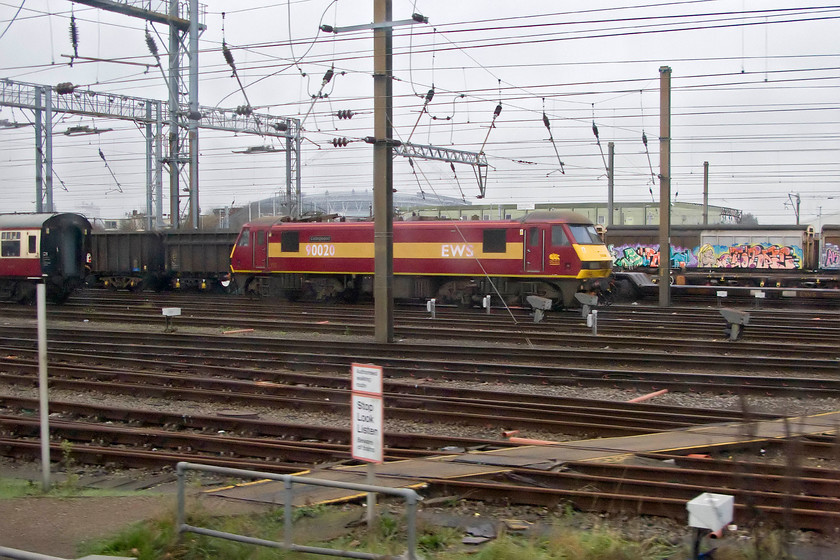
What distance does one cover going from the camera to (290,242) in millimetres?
27406

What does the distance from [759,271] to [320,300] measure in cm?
1969

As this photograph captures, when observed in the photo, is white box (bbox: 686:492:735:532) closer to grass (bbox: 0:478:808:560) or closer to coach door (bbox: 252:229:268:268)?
grass (bbox: 0:478:808:560)

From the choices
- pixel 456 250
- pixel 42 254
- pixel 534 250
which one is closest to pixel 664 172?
pixel 534 250

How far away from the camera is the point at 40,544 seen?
5691 mm

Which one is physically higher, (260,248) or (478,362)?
(260,248)

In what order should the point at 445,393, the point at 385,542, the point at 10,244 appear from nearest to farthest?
the point at 385,542 < the point at 445,393 < the point at 10,244

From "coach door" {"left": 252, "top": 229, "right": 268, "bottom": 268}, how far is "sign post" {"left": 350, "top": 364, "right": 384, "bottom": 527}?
2267cm

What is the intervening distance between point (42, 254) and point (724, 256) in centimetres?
2937

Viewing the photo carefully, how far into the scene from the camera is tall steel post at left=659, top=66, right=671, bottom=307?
2480 cm

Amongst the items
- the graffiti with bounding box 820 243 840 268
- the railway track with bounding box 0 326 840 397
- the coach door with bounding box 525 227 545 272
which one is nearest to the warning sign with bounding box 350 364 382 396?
the railway track with bounding box 0 326 840 397

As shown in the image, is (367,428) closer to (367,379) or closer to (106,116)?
(367,379)

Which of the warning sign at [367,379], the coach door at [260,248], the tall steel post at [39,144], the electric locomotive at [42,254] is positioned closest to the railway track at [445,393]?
the warning sign at [367,379]

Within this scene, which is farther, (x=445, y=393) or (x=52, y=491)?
(x=445, y=393)

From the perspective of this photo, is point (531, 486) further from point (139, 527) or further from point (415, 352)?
point (415, 352)
